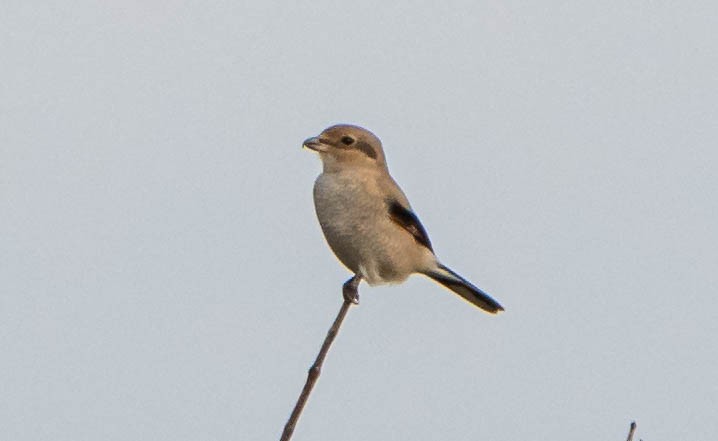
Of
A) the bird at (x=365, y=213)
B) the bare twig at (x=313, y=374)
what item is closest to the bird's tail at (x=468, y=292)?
the bird at (x=365, y=213)

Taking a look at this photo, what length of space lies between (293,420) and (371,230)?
3.09 metres

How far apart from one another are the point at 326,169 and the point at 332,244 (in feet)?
1.83

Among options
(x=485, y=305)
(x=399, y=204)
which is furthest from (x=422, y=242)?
(x=485, y=305)

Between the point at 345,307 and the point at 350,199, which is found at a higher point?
the point at 350,199

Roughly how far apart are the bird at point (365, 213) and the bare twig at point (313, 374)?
1.88 m

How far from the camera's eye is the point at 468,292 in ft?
23.7

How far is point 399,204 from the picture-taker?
637cm

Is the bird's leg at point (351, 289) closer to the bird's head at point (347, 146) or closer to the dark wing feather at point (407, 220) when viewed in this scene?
the dark wing feather at point (407, 220)

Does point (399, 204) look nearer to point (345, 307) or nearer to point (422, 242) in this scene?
point (422, 242)

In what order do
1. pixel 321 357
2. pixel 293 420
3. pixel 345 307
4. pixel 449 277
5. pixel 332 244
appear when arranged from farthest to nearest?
pixel 449 277, pixel 332 244, pixel 345 307, pixel 321 357, pixel 293 420

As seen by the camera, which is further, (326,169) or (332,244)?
(326,169)

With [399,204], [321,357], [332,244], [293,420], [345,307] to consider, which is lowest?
A: [293,420]

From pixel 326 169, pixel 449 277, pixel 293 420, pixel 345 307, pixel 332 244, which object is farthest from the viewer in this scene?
pixel 449 277

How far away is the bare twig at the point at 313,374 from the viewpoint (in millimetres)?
3061
